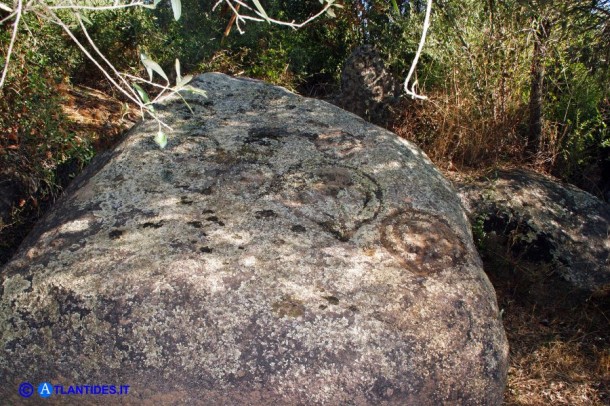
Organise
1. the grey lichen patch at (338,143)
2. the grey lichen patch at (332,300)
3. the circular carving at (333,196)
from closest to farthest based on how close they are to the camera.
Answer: the grey lichen patch at (332,300) → the circular carving at (333,196) → the grey lichen patch at (338,143)

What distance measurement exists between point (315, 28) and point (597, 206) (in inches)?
127

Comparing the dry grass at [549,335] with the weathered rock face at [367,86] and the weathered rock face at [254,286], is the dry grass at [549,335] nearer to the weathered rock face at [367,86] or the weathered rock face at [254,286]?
the weathered rock face at [254,286]

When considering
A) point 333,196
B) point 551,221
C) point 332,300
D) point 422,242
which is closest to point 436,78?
point 551,221

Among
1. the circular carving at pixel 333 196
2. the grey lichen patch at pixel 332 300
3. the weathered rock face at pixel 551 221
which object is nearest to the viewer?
the grey lichen patch at pixel 332 300

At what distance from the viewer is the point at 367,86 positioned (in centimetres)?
504

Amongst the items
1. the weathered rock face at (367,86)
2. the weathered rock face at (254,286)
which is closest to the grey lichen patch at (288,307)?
the weathered rock face at (254,286)

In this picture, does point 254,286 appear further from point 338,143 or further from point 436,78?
point 436,78

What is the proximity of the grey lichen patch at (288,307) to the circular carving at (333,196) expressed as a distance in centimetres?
49

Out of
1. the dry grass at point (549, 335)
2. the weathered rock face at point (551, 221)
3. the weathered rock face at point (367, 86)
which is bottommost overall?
the dry grass at point (549, 335)

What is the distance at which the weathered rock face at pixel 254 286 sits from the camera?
2109mm

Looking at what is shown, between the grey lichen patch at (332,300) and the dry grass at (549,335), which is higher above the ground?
the grey lichen patch at (332,300)

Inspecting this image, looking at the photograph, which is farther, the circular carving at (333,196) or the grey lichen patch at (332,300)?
the circular carving at (333,196)

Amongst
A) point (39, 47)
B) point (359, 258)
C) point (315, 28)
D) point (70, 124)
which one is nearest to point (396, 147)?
point (359, 258)

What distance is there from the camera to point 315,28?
20.0 feet
